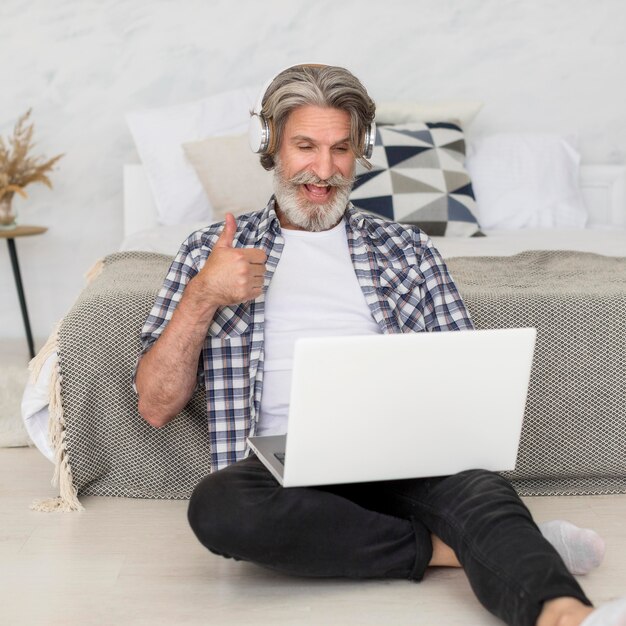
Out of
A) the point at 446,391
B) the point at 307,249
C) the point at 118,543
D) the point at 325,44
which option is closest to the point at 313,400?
the point at 446,391

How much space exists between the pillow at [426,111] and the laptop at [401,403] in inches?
80.8

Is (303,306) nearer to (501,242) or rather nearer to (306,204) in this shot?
(306,204)

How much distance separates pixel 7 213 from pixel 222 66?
0.96m

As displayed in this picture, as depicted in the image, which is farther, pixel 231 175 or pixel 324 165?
pixel 231 175

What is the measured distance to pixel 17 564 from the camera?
5.76ft

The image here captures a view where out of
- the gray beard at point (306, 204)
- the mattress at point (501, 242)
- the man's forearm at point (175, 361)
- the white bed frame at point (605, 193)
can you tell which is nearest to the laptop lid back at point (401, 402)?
the man's forearm at point (175, 361)

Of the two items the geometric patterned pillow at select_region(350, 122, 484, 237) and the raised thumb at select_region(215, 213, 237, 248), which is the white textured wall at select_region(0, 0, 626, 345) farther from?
the raised thumb at select_region(215, 213, 237, 248)

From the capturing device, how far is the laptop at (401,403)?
135 cm

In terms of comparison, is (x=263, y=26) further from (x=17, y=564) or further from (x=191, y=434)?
(x=17, y=564)

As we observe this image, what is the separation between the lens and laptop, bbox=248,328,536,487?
1349 mm

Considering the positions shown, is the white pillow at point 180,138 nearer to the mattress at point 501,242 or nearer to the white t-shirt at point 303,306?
the mattress at point 501,242

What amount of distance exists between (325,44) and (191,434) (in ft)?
6.85

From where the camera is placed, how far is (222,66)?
12.0 feet

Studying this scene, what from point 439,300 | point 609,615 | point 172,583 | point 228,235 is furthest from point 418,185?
point 609,615
